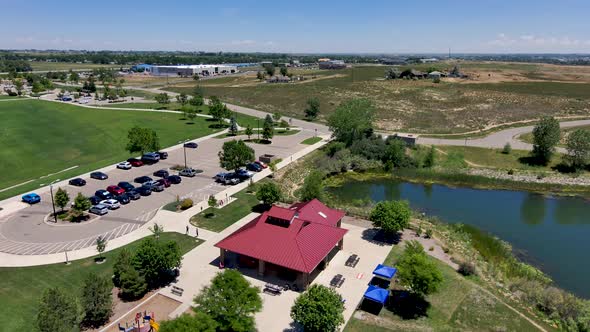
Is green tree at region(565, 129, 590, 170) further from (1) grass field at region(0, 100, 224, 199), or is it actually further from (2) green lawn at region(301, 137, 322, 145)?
(1) grass field at region(0, 100, 224, 199)

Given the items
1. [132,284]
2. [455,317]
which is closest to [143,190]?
[132,284]

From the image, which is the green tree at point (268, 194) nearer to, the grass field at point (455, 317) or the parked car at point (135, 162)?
the grass field at point (455, 317)

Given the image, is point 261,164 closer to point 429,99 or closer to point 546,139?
point 546,139

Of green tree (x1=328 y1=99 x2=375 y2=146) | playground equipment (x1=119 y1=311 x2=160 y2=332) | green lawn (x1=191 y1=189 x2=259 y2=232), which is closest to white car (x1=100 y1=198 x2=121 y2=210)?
green lawn (x1=191 y1=189 x2=259 y2=232)

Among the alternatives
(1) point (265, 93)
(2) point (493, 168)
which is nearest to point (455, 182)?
(2) point (493, 168)

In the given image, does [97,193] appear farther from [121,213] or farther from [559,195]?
[559,195]

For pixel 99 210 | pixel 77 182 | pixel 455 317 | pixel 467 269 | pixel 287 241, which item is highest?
pixel 287 241

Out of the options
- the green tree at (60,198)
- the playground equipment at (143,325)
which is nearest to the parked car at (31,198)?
the green tree at (60,198)
